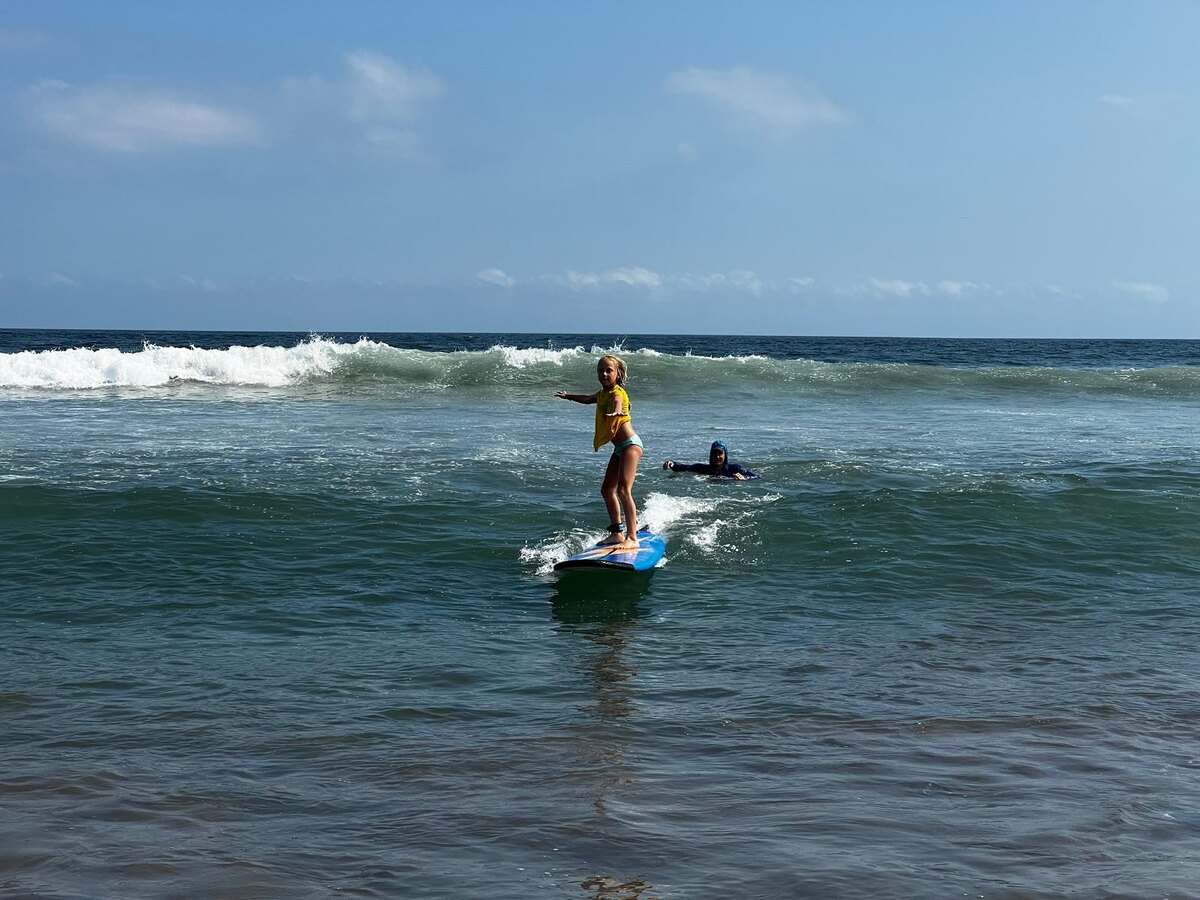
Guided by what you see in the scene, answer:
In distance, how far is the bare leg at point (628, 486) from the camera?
11.3 m

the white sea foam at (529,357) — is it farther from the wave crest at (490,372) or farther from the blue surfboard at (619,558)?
the blue surfboard at (619,558)

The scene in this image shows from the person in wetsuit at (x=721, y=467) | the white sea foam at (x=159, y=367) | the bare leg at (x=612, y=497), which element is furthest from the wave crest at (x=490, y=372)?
the bare leg at (x=612, y=497)

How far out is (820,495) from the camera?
14.8 m

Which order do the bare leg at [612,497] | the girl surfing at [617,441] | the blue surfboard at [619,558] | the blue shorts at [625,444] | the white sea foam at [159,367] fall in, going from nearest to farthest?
the blue surfboard at [619,558]
the girl surfing at [617,441]
the blue shorts at [625,444]
the bare leg at [612,497]
the white sea foam at [159,367]

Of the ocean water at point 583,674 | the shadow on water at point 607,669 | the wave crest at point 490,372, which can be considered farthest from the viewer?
the wave crest at point 490,372

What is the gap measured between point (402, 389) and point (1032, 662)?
84.9 feet

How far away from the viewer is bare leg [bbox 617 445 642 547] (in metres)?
11.3

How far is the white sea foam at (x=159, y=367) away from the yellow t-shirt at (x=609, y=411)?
2356cm

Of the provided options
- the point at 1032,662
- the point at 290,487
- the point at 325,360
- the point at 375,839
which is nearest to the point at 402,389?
the point at 325,360

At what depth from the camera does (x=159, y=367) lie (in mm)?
33688

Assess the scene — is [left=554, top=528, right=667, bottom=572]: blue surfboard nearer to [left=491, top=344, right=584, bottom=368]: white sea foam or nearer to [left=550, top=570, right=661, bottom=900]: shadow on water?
[left=550, top=570, right=661, bottom=900]: shadow on water

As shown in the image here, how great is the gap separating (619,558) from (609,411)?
4.79ft

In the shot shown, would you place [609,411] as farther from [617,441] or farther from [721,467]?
[721,467]

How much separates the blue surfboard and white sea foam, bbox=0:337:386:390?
23.8 m
